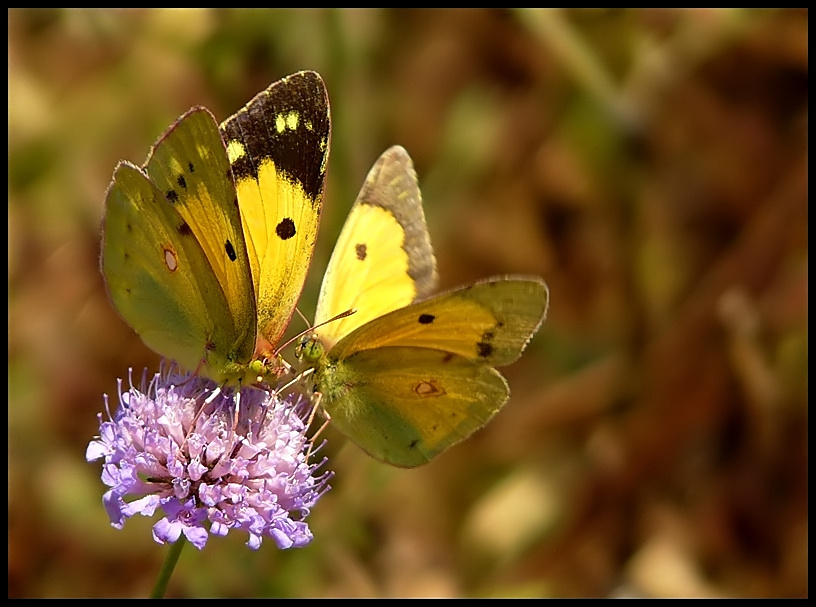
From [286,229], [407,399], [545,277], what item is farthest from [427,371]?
[545,277]

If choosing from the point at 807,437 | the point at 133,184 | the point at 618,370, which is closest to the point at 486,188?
the point at 618,370

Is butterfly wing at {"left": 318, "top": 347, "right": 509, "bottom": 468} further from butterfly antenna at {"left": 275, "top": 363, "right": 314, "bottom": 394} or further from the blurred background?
the blurred background

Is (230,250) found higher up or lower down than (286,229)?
lower down

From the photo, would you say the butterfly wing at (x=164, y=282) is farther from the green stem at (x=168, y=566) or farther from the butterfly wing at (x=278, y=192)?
the green stem at (x=168, y=566)

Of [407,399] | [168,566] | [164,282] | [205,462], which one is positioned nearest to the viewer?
[168,566]

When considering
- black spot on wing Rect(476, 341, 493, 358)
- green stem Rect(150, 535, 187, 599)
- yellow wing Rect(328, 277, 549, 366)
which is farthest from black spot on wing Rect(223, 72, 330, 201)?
green stem Rect(150, 535, 187, 599)

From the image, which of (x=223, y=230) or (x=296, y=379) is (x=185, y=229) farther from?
(x=296, y=379)

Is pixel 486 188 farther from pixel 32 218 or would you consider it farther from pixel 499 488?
pixel 32 218
